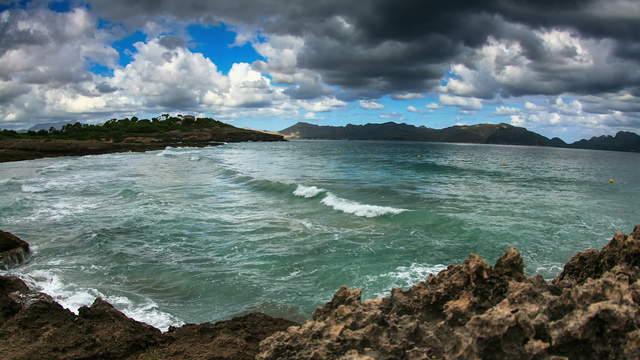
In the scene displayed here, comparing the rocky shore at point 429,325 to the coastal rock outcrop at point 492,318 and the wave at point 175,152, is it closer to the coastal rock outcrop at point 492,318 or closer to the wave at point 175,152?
the coastal rock outcrop at point 492,318

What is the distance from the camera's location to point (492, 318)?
18.8ft

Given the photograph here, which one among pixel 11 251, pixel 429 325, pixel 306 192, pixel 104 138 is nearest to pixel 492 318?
pixel 429 325

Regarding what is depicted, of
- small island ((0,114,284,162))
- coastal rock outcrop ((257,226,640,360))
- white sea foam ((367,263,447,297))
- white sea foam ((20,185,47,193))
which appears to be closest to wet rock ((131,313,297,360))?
coastal rock outcrop ((257,226,640,360))

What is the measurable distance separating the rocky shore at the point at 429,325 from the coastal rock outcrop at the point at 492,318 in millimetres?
16

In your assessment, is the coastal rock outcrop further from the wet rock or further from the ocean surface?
the ocean surface

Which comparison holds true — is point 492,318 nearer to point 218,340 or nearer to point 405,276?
point 218,340

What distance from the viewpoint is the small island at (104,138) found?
86.2 meters

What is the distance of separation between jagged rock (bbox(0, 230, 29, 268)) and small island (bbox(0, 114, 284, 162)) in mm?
72851

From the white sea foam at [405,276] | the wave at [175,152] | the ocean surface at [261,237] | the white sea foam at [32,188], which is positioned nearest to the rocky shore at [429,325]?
the ocean surface at [261,237]

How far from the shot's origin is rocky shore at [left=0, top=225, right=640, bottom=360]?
5.59m

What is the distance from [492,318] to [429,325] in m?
1.65

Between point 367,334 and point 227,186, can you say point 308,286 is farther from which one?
point 227,186

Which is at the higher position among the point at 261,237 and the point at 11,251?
the point at 11,251

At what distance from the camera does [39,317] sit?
944cm
